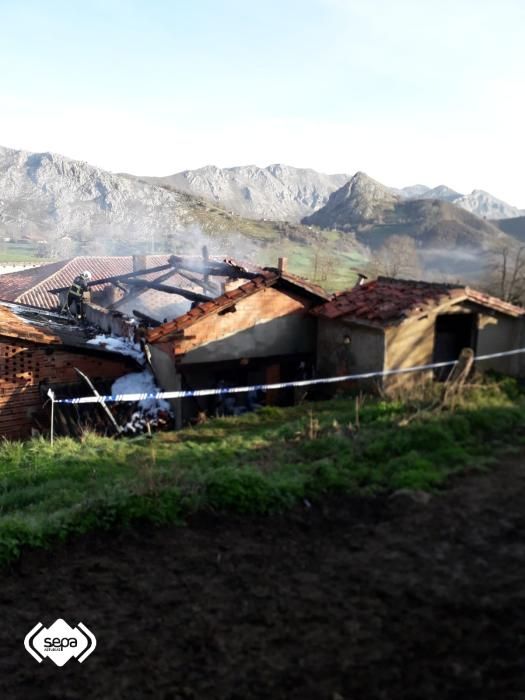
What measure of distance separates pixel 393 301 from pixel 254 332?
3469 mm

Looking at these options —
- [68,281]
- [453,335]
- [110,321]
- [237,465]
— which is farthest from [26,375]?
[68,281]

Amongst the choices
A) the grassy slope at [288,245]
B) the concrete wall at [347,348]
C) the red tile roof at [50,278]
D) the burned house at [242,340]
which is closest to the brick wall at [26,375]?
the burned house at [242,340]

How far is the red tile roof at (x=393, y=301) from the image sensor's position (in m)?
12.5

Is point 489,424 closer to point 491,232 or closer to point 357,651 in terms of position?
point 357,651

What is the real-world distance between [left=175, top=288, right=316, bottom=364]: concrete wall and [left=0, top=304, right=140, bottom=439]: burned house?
2365mm

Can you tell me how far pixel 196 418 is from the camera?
1289 cm

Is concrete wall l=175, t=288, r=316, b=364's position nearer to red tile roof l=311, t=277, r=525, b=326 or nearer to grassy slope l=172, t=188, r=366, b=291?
red tile roof l=311, t=277, r=525, b=326

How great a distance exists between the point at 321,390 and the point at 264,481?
7761 millimetres

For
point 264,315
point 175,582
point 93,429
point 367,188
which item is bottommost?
point 93,429

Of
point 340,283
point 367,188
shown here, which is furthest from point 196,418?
point 367,188

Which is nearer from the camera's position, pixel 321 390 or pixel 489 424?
pixel 489 424

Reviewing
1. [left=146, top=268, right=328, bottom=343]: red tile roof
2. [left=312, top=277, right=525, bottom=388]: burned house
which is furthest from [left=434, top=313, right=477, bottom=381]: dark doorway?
[left=146, top=268, right=328, bottom=343]: red tile roof

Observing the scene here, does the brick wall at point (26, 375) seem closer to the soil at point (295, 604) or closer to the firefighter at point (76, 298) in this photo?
the firefighter at point (76, 298)

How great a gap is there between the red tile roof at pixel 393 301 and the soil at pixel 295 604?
6.65 metres
